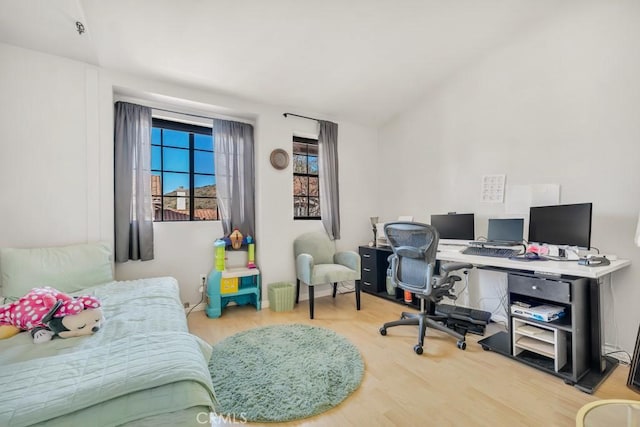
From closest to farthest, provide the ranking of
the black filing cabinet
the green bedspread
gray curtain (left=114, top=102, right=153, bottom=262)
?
the green bedspread < gray curtain (left=114, top=102, right=153, bottom=262) < the black filing cabinet

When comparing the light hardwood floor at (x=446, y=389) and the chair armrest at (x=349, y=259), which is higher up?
the chair armrest at (x=349, y=259)

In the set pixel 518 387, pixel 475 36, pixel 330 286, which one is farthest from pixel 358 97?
pixel 518 387

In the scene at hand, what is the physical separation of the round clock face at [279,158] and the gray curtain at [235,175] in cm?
27

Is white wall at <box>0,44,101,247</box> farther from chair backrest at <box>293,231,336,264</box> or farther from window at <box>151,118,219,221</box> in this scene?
chair backrest at <box>293,231,336,264</box>

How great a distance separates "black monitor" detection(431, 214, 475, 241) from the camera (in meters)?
2.99

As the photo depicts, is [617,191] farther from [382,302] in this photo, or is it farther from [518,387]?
[382,302]

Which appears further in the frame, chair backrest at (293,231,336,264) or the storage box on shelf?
→ chair backrest at (293,231,336,264)

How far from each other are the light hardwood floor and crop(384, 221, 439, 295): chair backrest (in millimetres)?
525

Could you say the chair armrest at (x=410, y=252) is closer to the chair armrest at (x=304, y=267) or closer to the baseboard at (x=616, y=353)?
the chair armrest at (x=304, y=267)

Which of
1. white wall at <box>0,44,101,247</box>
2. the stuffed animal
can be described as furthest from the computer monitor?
white wall at <box>0,44,101,247</box>

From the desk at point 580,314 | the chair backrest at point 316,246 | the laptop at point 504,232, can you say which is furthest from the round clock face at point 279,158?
the desk at point 580,314

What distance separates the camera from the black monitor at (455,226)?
2.99 meters

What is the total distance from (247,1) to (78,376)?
7.99ft

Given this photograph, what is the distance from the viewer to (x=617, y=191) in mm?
2176
